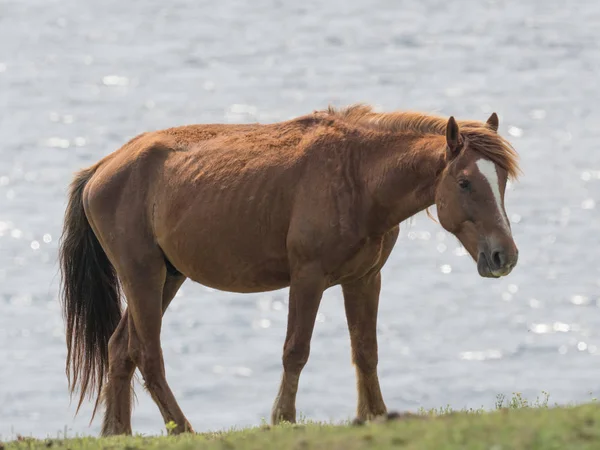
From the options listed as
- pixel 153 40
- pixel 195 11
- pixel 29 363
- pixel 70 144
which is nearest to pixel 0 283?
pixel 29 363

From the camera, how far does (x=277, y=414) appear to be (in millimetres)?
11031

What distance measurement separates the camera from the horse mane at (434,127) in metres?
10.4

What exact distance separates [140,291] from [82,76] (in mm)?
41392

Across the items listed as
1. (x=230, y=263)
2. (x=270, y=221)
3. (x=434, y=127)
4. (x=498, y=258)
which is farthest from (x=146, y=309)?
(x=498, y=258)

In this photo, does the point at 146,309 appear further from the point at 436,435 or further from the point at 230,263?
the point at 436,435

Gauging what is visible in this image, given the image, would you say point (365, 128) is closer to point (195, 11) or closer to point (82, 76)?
point (82, 76)

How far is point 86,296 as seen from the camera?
42.4 feet

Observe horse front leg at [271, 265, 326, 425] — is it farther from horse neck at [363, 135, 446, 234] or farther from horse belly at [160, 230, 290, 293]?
horse neck at [363, 135, 446, 234]

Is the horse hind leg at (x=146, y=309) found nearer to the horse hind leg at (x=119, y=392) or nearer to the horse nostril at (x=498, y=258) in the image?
the horse hind leg at (x=119, y=392)

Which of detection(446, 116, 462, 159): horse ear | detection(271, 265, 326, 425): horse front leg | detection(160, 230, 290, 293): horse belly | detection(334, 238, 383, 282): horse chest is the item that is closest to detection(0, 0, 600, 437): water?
detection(160, 230, 290, 293): horse belly

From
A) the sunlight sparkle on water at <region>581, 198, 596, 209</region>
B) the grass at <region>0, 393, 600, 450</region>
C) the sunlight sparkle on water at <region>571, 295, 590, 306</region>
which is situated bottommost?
the grass at <region>0, 393, 600, 450</region>

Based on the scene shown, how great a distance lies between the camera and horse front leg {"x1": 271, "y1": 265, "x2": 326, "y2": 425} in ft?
35.9

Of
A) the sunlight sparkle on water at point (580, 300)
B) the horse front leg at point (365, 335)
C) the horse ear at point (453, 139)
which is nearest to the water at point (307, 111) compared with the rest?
Answer: the sunlight sparkle on water at point (580, 300)

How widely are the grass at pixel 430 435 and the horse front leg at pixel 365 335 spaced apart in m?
1.68
